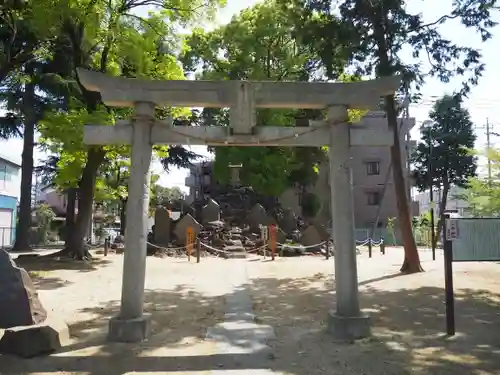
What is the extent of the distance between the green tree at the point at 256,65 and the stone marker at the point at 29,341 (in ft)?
65.4

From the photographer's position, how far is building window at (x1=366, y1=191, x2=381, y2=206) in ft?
138

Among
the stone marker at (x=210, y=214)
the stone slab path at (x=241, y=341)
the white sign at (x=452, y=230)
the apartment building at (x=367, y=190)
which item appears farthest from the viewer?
the apartment building at (x=367, y=190)

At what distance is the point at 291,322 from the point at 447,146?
34025mm

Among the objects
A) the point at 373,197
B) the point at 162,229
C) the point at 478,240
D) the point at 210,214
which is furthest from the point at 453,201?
the point at 478,240

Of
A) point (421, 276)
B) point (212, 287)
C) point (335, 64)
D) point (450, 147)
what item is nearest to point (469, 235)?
point (421, 276)

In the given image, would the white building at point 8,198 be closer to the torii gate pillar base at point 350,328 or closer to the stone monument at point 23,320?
the stone monument at point 23,320

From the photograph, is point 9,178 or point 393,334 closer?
point 393,334

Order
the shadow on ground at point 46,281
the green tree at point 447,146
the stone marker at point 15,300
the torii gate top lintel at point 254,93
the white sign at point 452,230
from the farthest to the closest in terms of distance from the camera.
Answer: the green tree at point 447,146 < the shadow on ground at point 46,281 < the torii gate top lintel at point 254,93 < the white sign at point 452,230 < the stone marker at point 15,300

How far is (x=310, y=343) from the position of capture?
6660mm

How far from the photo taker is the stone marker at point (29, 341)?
5.81m

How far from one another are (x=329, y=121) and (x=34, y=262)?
13.4 m

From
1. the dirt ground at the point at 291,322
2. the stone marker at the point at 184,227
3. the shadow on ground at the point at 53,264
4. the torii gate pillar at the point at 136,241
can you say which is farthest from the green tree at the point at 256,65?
the torii gate pillar at the point at 136,241

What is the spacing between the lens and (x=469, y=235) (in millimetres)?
15047

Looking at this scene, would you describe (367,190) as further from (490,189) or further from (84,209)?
(84,209)
